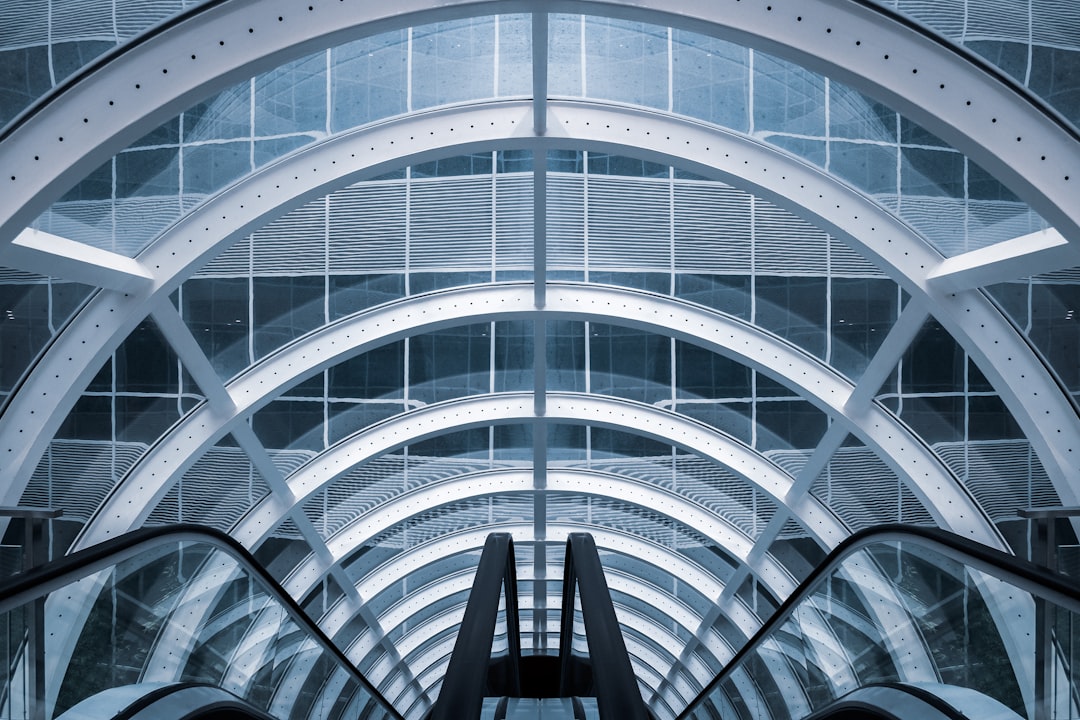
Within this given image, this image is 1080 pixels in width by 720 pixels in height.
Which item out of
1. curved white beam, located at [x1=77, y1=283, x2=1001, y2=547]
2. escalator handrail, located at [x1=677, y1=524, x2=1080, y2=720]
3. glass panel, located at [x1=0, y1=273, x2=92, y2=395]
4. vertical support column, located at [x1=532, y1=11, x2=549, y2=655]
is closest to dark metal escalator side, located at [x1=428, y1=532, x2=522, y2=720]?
escalator handrail, located at [x1=677, y1=524, x2=1080, y2=720]

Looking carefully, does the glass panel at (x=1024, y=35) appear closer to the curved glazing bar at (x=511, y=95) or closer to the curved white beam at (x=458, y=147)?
the curved glazing bar at (x=511, y=95)

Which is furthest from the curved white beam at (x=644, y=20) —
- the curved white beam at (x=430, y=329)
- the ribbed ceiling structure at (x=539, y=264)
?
the curved white beam at (x=430, y=329)

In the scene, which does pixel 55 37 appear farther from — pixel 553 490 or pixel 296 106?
pixel 553 490

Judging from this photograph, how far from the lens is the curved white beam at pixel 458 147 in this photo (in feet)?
32.3

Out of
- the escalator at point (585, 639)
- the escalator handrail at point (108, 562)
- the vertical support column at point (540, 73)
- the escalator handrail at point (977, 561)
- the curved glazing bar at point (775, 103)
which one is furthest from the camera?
the curved glazing bar at point (775, 103)

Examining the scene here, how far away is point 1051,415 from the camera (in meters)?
9.90

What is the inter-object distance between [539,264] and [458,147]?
277 centimetres

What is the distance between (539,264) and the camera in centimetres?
1225

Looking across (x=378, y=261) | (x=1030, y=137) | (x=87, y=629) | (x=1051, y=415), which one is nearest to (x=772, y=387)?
(x=1051, y=415)

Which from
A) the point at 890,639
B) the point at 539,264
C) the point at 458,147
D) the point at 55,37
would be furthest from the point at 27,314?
the point at 890,639

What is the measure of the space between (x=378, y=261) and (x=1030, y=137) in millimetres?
8348

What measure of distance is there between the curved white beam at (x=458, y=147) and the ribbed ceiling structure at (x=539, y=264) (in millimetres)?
33

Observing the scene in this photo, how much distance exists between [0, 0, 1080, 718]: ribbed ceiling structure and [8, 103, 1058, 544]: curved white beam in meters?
0.03

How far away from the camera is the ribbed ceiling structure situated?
7488 mm
